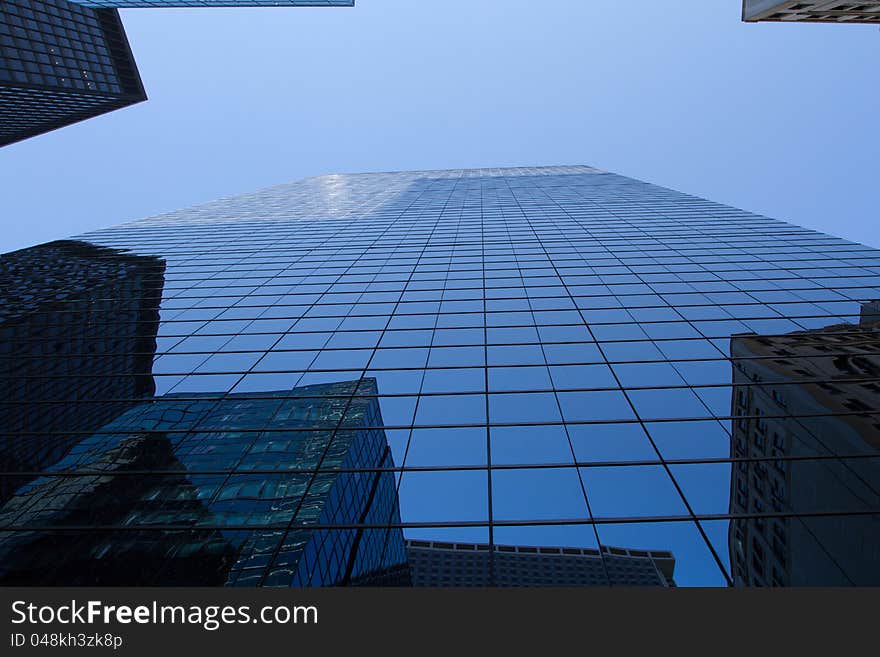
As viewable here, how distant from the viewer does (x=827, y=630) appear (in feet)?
25.1

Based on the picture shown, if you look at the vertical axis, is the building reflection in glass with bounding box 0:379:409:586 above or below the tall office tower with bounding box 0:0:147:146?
below

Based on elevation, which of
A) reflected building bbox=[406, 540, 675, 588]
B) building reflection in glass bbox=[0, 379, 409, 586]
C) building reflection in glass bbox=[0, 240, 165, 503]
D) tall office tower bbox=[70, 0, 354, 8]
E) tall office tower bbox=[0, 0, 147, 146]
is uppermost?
tall office tower bbox=[70, 0, 354, 8]

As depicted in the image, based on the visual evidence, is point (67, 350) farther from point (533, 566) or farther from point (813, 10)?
point (813, 10)

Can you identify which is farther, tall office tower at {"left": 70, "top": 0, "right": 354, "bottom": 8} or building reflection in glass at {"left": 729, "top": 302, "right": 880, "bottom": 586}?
tall office tower at {"left": 70, "top": 0, "right": 354, "bottom": 8}

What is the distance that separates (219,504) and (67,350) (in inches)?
509

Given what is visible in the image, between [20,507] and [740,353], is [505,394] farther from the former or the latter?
[20,507]

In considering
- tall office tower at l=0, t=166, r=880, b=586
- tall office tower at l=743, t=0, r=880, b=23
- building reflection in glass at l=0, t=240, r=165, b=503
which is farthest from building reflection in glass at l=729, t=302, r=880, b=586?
tall office tower at l=743, t=0, r=880, b=23

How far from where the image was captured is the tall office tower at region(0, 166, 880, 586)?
10.8 m

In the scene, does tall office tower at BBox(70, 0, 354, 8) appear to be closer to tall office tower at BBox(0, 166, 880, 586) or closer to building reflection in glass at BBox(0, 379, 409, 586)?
tall office tower at BBox(0, 166, 880, 586)

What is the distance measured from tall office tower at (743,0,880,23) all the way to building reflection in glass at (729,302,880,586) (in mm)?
32078

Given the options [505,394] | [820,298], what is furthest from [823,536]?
[820,298]

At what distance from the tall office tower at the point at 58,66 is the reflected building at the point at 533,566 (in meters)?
75.6

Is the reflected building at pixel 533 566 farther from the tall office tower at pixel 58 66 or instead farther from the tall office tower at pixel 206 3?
the tall office tower at pixel 206 3

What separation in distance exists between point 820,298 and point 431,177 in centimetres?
6075
